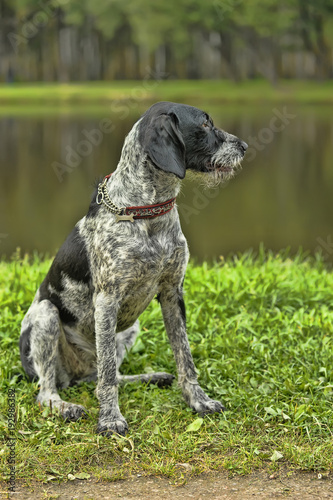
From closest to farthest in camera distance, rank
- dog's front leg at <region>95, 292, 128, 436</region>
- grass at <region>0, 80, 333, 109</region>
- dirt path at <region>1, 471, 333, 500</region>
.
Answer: dirt path at <region>1, 471, 333, 500</region> < dog's front leg at <region>95, 292, 128, 436</region> < grass at <region>0, 80, 333, 109</region>

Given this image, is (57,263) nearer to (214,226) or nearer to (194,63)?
(214,226)

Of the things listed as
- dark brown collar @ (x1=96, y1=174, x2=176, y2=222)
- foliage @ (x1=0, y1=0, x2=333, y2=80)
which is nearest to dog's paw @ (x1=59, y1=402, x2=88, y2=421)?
dark brown collar @ (x1=96, y1=174, x2=176, y2=222)

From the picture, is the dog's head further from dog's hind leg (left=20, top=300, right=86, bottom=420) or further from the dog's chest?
dog's hind leg (left=20, top=300, right=86, bottom=420)

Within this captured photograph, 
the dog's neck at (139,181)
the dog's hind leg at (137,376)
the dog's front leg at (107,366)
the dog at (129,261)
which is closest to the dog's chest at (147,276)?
the dog at (129,261)

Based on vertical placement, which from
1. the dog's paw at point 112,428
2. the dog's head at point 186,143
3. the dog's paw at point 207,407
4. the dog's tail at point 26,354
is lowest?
the dog's paw at point 207,407

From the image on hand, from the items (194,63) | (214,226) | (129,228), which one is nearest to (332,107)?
(194,63)

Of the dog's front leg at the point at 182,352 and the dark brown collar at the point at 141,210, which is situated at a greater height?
the dark brown collar at the point at 141,210

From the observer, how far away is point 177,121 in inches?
172

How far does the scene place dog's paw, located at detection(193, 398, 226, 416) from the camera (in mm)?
4801

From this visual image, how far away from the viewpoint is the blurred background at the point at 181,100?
13.8m

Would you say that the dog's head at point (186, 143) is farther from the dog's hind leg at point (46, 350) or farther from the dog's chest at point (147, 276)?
the dog's hind leg at point (46, 350)

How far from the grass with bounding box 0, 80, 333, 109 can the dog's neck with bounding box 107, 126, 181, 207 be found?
3815 centimetres

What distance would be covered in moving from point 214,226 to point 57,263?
28.4 feet

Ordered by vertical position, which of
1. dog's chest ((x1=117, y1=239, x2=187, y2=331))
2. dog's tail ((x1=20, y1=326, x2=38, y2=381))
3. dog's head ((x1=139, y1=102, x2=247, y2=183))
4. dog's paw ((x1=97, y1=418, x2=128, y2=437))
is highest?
dog's head ((x1=139, y1=102, x2=247, y2=183))
